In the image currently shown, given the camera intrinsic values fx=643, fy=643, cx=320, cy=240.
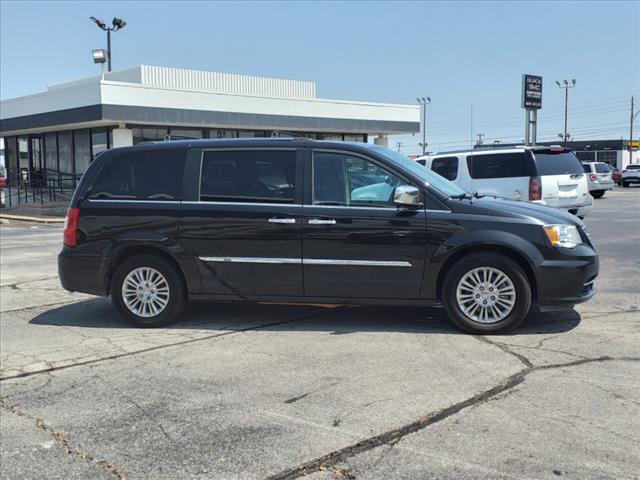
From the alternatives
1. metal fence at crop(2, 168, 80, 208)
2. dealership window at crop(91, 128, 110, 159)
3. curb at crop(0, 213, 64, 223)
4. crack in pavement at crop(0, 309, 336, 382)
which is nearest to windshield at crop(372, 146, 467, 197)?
crack in pavement at crop(0, 309, 336, 382)

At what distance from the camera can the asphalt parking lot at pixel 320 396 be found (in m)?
3.59

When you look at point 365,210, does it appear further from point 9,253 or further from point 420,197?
point 9,253

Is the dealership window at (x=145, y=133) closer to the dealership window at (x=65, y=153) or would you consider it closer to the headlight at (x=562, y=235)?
the dealership window at (x=65, y=153)

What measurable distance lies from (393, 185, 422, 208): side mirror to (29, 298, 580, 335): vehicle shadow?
1241mm

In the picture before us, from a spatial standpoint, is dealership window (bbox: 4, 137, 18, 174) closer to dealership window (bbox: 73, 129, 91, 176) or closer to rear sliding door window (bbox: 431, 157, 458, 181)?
dealership window (bbox: 73, 129, 91, 176)

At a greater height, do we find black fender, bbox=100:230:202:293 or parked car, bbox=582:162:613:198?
parked car, bbox=582:162:613:198

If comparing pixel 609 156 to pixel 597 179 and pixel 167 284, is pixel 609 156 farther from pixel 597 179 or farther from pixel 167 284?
pixel 167 284

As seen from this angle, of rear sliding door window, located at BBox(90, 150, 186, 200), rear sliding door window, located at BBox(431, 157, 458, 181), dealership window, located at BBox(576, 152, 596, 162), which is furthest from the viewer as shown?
dealership window, located at BBox(576, 152, 596, 162)

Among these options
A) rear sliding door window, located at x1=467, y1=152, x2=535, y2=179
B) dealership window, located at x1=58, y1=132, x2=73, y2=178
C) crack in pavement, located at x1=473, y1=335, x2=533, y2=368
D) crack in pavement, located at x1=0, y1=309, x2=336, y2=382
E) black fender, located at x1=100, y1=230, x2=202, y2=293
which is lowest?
crack in pavement, located at x1=0, y1=309, x2=336, y2=382

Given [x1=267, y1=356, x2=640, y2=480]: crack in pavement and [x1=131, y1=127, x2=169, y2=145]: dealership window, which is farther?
[x1=131, y1=127, x2=169, y2=145]: dealership window

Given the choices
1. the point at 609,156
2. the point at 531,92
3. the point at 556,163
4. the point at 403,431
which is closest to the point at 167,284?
the point at 403,431

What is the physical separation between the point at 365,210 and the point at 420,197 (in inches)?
Result: 21.2

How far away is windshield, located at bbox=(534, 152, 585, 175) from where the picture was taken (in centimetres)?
1262

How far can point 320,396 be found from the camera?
455 centimetres
